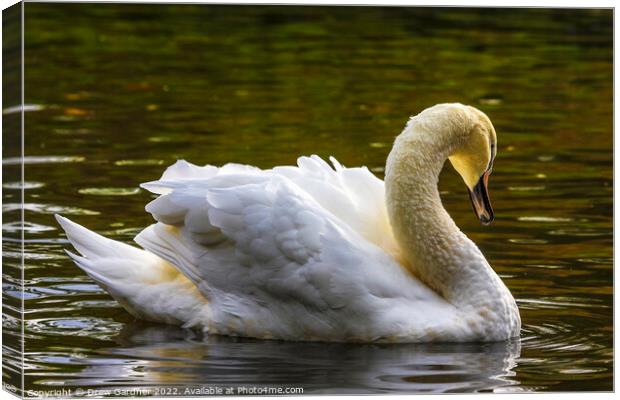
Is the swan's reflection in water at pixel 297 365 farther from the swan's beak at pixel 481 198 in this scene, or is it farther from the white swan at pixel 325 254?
the swan's beak at pixel 481 198

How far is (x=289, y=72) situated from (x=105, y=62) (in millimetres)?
2082

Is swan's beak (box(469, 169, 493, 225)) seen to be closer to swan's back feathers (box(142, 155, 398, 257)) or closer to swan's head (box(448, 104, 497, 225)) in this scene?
swan's head (box(448, 104, 497, 225))

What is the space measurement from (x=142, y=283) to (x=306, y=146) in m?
5.50

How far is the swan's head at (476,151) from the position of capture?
9.04 meters

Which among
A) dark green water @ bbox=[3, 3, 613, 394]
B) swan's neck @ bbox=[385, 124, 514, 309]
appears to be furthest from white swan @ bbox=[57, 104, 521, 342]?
dark green water @ bbox=[3, 3, 613, 394]

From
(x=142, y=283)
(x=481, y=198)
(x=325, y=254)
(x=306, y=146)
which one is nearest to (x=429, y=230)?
(x=481, y=198)

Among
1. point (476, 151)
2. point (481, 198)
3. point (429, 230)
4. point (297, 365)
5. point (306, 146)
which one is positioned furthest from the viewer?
point (306, 146)

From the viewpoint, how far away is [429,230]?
9.06 meters

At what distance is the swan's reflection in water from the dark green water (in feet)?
0.05

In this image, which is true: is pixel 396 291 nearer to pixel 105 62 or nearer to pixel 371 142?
pixel 371 142

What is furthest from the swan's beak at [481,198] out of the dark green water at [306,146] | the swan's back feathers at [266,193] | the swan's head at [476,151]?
the dark green water at [306,146]

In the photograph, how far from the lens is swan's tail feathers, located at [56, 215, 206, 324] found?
9.23 m

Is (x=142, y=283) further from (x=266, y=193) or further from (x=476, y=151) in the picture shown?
(x=476, y=151)

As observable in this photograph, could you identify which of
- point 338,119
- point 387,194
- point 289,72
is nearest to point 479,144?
point 387,194
